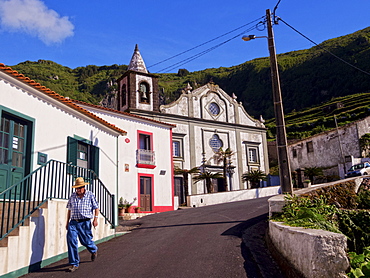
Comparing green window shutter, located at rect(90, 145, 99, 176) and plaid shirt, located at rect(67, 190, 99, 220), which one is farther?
green window shutter, located at rect(90, 145, 99, 176)

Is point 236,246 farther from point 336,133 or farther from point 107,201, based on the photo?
point 336,133

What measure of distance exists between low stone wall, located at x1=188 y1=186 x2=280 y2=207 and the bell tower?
830 cm

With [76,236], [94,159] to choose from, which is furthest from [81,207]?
[94,159]

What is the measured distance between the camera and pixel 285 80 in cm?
11950

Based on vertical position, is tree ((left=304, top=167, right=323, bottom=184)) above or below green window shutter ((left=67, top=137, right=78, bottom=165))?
above

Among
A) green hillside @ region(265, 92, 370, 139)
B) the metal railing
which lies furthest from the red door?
green hillside @ region(265, 92, 370, 139)

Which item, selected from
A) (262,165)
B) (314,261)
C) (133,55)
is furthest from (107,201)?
(262,165)

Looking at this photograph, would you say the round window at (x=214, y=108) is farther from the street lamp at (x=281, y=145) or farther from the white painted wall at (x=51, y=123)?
the street lamp at (x=281, y=145)

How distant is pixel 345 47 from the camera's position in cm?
11681

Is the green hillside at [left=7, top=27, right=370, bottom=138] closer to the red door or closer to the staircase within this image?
the red door

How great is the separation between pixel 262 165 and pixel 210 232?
25989 millimetres

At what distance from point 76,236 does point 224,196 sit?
65.5 feet

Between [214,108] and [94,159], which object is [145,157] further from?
[214,108]

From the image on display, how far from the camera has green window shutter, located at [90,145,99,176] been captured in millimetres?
12695
